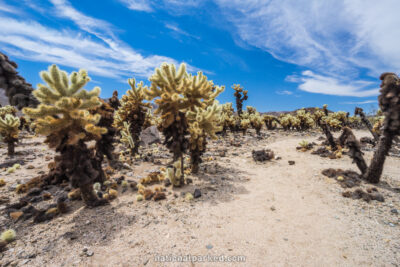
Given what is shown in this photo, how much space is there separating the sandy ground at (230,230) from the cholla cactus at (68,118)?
1.32 m

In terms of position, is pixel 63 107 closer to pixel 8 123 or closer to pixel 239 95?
pixel 8 123

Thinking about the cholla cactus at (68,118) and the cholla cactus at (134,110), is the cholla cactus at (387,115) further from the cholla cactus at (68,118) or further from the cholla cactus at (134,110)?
the cholla cactus at (134,110)

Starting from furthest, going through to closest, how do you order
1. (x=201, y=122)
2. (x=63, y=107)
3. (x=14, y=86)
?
(x=201, y=122) < (x=14, y=86) < (x=63, y=107)

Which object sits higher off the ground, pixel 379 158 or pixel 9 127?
pixel 9 127

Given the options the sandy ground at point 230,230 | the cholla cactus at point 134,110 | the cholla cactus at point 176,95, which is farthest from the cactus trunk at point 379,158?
the cholla cactus at point 134,110

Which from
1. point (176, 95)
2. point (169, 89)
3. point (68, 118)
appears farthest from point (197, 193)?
point (68, 118)

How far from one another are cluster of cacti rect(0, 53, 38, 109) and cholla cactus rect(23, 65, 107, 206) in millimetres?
836

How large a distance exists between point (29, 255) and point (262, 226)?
474 cm

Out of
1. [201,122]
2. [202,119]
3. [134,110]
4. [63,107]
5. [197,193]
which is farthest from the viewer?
[134,110]

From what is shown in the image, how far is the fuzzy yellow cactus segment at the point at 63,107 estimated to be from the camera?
388 centimetres

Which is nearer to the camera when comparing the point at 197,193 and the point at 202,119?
the point at 197,193

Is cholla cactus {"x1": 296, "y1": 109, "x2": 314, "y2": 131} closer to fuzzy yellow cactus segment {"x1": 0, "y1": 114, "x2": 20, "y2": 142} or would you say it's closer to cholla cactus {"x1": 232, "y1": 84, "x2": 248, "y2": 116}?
cholla cactus {"x1": 232, "y1": 84, "x2": 248, "y2": 116}

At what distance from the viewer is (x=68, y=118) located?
416 cm

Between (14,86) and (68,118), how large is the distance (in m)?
1.91
